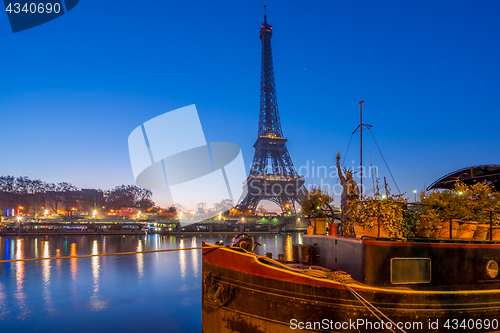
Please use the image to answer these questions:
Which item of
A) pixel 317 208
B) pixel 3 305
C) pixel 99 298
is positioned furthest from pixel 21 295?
pixel 317 208

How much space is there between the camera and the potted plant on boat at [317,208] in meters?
8.20

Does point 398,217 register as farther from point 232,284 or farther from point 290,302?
point 232,284

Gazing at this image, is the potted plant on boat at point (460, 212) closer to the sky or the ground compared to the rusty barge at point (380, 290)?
closer to the sky

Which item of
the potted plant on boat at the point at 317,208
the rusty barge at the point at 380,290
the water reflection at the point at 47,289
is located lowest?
the water reflection at the point at 47,289

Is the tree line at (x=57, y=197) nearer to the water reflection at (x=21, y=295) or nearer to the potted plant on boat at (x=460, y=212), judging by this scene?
the water reflection at (x=21, y=295)

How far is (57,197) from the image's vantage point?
3787 inches

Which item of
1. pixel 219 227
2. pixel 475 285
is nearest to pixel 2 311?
pixel 475 285

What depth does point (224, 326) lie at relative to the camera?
263 inches

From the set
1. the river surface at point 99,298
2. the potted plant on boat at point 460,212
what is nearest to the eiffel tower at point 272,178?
the river surface at point 99,298

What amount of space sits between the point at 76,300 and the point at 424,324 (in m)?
17.1

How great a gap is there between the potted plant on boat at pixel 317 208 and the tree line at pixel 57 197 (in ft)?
325

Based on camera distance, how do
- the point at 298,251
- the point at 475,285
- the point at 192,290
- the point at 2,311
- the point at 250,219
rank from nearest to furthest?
1. the point at 475,285
2. the point at 298,251
3. the point at 2,311
4. the point at 192,290
5. the point at 250,219

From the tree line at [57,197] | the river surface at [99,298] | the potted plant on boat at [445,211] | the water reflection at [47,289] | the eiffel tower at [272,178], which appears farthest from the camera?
the tree line at [57,197]

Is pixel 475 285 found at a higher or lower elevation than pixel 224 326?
higher
